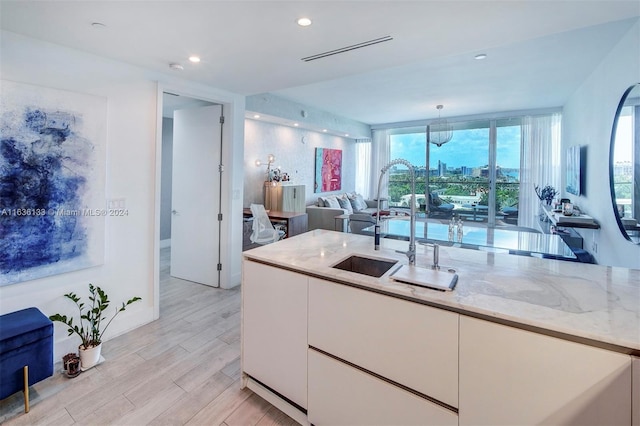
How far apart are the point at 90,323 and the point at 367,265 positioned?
239 centimetres

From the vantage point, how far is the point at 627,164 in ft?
8.52

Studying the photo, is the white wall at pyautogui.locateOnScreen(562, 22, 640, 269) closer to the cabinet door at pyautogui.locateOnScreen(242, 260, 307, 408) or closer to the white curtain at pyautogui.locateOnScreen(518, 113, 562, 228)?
the white curtain at pyautogui.locateOnScreen(518, 113, 562, 228)

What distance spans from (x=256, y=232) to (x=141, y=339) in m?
2.16

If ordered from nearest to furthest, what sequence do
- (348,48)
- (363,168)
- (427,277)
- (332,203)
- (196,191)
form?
1. (427,277)
2. (348,48)
3. (196,191)
4. (332,203)
5. (363,168)

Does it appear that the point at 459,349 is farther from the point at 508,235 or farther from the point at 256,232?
the point at 256,232

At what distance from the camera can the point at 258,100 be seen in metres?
4.81

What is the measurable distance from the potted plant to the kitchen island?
124 centimetres

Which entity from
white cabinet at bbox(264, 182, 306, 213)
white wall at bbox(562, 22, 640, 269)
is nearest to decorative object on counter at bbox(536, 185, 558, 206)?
white wall at bbox(562, 22, 640, 269)

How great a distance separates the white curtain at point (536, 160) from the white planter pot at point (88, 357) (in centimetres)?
743

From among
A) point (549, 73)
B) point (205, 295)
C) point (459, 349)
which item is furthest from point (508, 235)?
point (205, 295)

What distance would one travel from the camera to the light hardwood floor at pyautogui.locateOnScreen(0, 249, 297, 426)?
1830 mm

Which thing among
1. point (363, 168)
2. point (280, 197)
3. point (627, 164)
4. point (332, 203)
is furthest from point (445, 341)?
point (363, 168)

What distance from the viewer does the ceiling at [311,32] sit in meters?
1.84

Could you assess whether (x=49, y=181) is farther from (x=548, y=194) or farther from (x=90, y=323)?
(x=548, y=194)
